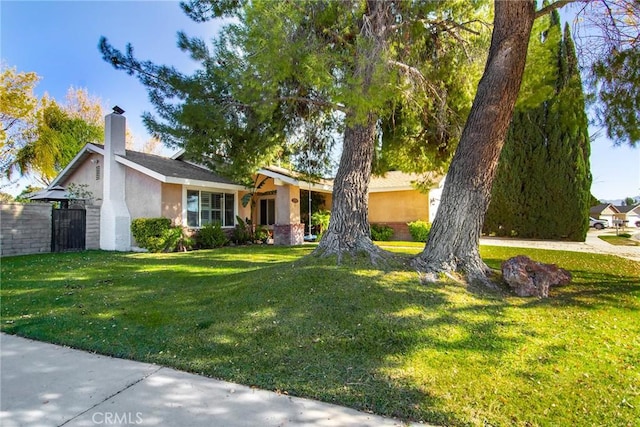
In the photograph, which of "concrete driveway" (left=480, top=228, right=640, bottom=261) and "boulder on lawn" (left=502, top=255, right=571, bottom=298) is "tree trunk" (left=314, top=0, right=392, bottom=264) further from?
"concrete driveway" (left=480, top=228, right=640, bottom=261)

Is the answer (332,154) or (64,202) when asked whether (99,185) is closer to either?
(64,202)

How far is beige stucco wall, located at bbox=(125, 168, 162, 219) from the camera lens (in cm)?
1389

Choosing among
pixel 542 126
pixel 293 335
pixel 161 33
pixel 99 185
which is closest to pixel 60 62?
pixel 99 185

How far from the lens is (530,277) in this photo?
5957 mm

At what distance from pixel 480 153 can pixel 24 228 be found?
50.6 ft

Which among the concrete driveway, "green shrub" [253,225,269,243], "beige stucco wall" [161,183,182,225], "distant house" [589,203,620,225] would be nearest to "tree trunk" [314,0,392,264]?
the concrete driveway

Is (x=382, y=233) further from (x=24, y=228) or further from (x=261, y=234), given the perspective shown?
(x=24, y=228)

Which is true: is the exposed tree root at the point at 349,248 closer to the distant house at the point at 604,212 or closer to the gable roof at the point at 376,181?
the gable roof at the point at 376,181

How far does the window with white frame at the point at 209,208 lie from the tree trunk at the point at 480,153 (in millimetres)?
11668

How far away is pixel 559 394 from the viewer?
116 inches

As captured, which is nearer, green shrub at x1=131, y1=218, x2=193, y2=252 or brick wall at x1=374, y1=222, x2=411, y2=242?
green shrub at x1=131, y1=218, x2=193, y2=252

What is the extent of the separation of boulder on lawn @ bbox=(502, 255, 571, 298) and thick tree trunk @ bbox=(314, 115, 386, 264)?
229 centimetres

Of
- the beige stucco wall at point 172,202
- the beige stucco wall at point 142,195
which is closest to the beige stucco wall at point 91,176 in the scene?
the beige stucco wall at point 142,195

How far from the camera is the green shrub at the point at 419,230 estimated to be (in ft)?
57.7
